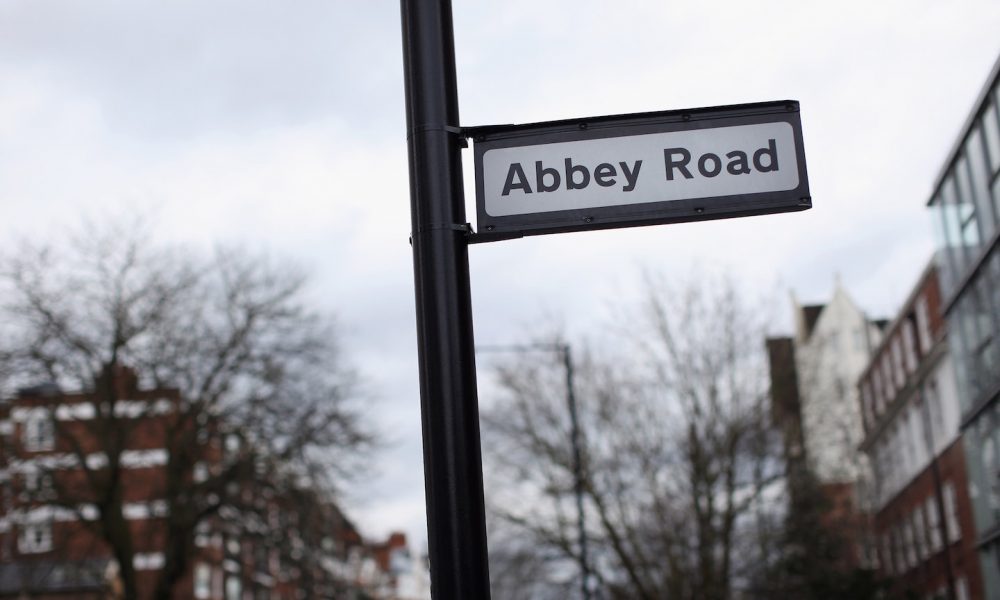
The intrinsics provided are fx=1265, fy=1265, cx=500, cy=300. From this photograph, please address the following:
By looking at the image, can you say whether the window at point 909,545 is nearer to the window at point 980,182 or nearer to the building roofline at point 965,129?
the building roofline at point 965,129

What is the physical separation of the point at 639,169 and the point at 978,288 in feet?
91.2

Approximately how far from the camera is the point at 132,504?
31234 mm

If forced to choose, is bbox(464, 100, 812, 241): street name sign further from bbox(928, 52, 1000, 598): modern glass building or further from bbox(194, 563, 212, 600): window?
bbox(194, 563, 212, 600): window

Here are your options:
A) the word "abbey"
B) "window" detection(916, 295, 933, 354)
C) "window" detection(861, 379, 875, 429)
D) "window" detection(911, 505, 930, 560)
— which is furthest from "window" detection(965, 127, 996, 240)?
"window" detection(861, 379, 875, 429)

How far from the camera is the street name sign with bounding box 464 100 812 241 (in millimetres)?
3936

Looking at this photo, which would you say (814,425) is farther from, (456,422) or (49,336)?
(456,422)

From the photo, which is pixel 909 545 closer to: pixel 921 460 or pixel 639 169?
pixel 921 460

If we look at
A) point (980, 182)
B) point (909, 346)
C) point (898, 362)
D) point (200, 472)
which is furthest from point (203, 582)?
point (980, 182)

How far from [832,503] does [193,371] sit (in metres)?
17.8

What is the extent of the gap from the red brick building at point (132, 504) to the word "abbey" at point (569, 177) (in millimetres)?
22599

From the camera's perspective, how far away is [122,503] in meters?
31.1

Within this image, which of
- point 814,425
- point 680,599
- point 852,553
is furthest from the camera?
point 852,553

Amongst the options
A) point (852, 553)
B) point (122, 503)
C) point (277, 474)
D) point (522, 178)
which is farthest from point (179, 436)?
point (522, 178)

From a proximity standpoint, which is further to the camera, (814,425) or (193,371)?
(814,425)
